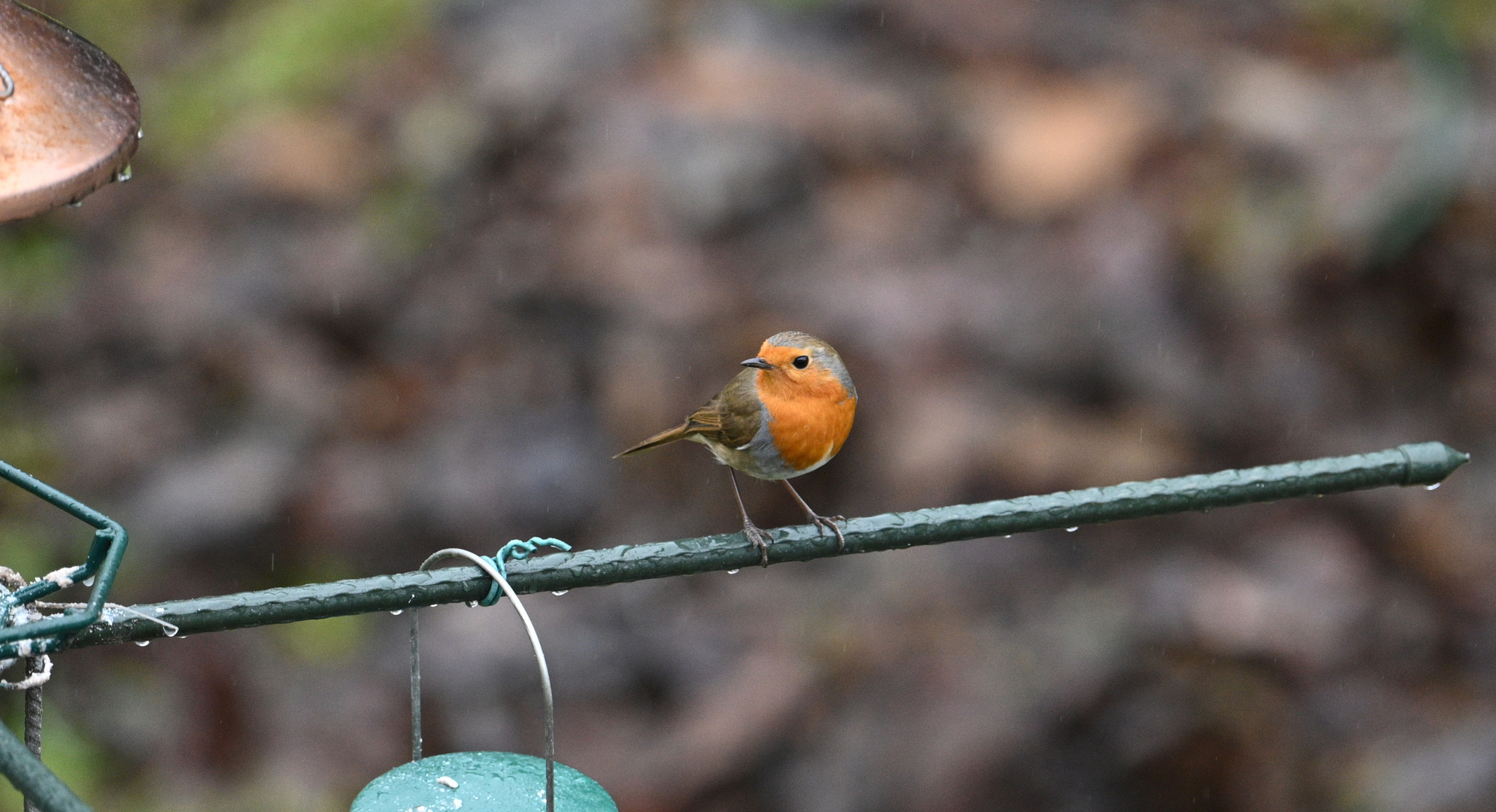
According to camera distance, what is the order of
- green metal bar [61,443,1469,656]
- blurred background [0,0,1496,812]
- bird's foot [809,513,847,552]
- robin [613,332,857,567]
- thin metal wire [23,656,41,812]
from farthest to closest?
blurred background [0,0,1496,812], robin [613,332,857,567], bird's foot [809,513,847,552], green metal bar [61,443,1469,656], thin metal wire [23,656,41,812]

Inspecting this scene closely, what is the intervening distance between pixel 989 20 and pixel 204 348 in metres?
2.71

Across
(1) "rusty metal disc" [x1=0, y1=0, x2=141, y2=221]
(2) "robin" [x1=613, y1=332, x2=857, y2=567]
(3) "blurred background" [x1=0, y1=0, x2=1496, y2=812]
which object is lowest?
(3) "blurred background" [x1=0, y1=0, x2=1496, y2=812]

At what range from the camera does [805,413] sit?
229 cm

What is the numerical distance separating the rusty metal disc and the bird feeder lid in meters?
0.70

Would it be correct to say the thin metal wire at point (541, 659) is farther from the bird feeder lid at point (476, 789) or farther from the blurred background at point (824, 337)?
the blurred background at point (824, 337)

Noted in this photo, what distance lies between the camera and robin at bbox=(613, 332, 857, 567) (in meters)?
2.29

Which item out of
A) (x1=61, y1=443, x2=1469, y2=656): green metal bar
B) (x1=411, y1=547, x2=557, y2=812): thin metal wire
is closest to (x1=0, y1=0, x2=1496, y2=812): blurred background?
(x1=61, y1=443, x2=1469, y2=656): green metal bar

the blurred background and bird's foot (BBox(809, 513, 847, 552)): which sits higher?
bird's foot (BBox(809, 513, 847, 552))

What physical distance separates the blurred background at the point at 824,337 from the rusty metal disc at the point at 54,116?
2727 mm

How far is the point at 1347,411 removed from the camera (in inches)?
171

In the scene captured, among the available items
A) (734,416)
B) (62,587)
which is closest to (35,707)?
(62,587)

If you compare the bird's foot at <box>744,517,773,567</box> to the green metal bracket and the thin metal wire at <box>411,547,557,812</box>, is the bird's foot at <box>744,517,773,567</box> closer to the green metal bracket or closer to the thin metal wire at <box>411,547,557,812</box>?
the thin metal wire at <box>411,547,557,812</box>

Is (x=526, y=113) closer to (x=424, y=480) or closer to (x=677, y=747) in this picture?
(x=424, y=480)

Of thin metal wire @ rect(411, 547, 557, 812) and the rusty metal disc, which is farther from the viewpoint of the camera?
thin metal wire @ rect(411, 547, 557, 812)
